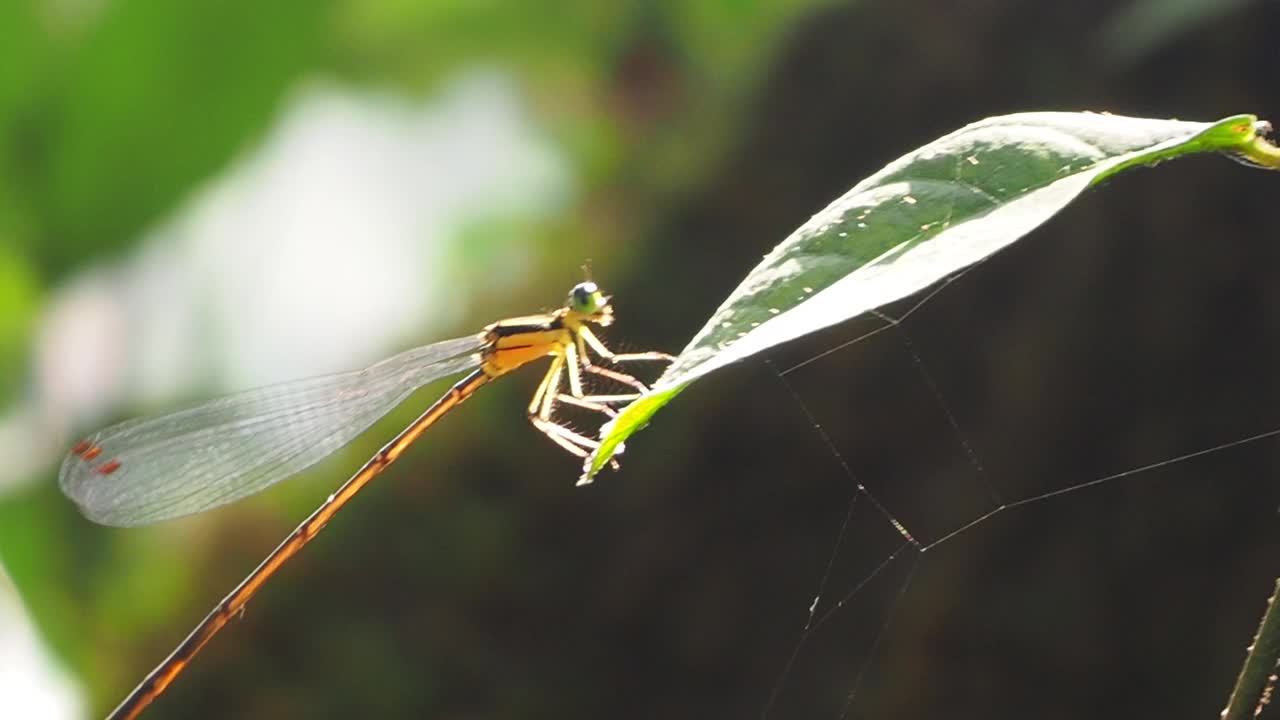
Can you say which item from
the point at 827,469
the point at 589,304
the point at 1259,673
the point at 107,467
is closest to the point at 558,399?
the point at 589,304

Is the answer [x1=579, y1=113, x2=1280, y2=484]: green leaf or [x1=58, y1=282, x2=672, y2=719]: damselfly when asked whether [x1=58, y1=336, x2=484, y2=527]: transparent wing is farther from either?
[x1=579, y1=113, x2=1280, y2=484]: green leaf

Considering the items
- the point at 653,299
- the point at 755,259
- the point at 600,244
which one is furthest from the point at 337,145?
the point at 755,259

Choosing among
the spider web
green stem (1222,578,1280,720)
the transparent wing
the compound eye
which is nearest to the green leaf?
→ green stem (1222,578,1280,720)

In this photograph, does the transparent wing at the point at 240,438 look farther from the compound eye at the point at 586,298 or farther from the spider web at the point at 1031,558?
the spider web at the point at 1031,558

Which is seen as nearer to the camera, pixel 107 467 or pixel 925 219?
pixel 925 219

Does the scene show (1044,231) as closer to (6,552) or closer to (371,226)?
(371,226)

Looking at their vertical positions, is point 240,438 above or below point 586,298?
above

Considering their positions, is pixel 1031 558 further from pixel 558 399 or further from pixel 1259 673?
pixel 1259 673
